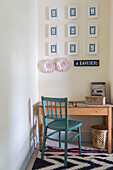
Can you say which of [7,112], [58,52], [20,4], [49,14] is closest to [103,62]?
[58,52]

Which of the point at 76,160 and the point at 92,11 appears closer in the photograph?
the point at 76,160

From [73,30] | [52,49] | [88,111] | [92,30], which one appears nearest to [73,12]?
[73,30]

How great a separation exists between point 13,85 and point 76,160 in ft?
4.17

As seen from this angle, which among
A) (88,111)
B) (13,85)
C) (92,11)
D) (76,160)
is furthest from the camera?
(92,11)

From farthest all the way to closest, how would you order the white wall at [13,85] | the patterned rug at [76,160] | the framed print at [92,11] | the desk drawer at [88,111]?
the framed print at [92,11] → the desk drawer at [88,111] → the patterned rug at [76,160] → the white wall at [13,85]

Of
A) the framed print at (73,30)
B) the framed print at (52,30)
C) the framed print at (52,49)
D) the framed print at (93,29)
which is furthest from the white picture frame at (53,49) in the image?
the framed print at (93,29)

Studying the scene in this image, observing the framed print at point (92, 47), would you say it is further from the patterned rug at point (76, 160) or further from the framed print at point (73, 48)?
the patterned rug at point (76, 160)

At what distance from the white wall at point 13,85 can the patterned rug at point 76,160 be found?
11.2 inches

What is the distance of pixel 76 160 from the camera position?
2.17 metres

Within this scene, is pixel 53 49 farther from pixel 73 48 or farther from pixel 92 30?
pixel 92 30

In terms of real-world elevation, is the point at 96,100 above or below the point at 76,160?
above

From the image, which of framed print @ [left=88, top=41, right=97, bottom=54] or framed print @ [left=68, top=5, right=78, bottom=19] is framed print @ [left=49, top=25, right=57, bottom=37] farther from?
framed print @ [left=88, top=41, right=97, bottom=54]

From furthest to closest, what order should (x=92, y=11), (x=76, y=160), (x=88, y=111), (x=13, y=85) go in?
(x=92, y=11) → (x=88, y=111) → (x=76, y=160) → (x=13, y=85)

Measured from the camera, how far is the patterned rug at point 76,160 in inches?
78.4
